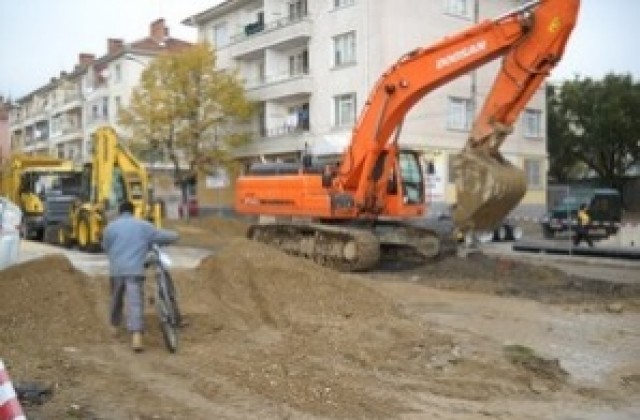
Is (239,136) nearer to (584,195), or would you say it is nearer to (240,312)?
(584,195)

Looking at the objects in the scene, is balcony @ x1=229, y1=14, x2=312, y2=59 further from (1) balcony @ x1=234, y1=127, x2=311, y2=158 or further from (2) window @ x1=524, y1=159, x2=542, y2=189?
(2) window @ x1=524, y1=159, x2=542, y2=189

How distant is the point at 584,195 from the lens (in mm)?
31594

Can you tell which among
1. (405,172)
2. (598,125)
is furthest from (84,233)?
(598,125)

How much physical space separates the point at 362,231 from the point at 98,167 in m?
8.51

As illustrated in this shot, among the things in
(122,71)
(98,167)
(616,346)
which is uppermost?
(122,71)

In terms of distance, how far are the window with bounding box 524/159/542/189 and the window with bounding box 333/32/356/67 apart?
1066cm

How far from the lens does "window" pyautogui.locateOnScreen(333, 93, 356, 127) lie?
39062 millimetres

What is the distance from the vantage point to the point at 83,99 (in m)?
77.0

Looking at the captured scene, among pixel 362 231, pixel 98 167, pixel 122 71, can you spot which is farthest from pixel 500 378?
pixel 122 71

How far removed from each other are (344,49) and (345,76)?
1.24 metres

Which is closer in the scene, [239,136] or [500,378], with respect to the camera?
[500,378]

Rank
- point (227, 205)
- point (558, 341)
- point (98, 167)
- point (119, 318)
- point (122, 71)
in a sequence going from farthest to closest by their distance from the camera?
point (122, 71)
point (227, 205)
point (98, 167)
point (558, 341)
point (119, 318)

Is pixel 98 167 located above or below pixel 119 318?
above

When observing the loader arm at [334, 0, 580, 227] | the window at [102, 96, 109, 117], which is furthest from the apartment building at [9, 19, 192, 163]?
the loader arm at [334, 0, 580, 227]
